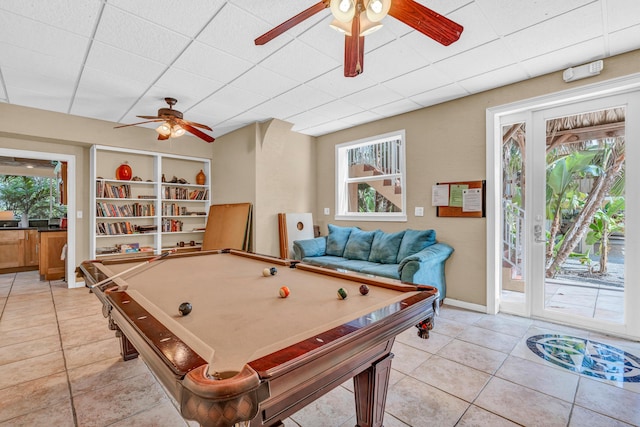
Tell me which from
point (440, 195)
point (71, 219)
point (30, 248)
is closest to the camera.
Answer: point (440, 195)

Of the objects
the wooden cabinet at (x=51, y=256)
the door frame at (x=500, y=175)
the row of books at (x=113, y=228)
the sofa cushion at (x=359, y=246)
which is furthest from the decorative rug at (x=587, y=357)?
the wooden cabinet at (x=51, y=256)

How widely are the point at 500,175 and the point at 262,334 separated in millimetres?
3434

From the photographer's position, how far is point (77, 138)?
14.4 feet

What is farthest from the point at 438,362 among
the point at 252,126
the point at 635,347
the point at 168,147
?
the point at 168,147

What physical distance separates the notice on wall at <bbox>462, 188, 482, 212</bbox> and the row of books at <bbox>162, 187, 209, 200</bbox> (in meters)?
4.52

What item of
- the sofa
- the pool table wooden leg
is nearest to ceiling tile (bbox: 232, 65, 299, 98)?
the sofa

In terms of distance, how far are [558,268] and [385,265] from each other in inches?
71.4

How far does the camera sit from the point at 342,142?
5.09 meters

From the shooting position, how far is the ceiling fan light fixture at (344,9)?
1577 mm

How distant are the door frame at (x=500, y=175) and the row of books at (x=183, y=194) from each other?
4814 millimetres

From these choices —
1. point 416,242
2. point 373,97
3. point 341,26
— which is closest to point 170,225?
point 373,97

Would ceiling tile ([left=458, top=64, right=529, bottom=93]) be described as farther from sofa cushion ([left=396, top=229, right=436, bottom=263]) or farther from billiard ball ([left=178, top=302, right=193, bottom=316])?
billiard ball ([left=178, top=302, right=193, bottom=316])

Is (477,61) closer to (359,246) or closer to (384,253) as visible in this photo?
(384,253)

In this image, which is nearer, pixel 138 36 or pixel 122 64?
pixel 138 36
